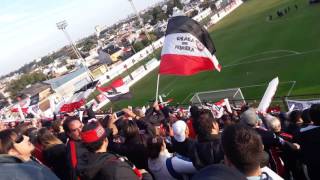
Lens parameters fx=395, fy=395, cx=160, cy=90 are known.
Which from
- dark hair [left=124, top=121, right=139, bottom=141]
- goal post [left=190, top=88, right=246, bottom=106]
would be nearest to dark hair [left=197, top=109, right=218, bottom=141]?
dark hair [left=124, top=121, right=139, bottom=141]

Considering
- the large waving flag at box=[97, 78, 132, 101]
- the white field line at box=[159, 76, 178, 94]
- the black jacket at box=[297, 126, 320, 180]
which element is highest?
the black jacket at box=[297, 126, 320, 180]

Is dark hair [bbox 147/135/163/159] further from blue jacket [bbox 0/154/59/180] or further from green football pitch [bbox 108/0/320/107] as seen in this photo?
green football pitch [bbox 108/0/320/107]

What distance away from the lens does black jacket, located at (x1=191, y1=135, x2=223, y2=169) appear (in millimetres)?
4688

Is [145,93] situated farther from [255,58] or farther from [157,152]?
[157,152]

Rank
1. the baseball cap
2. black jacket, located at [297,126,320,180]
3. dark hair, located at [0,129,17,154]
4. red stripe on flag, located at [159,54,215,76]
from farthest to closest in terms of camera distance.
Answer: red stripe on flag, located at [159,54,215,76] < black jacket, located at [297,126,320,180] < dark hair, located at [0,129,17,154] < the baseball cap

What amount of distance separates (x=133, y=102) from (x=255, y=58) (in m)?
13.9

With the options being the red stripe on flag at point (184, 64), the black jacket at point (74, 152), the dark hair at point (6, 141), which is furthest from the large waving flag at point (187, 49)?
the dark hair at point (6, 141)

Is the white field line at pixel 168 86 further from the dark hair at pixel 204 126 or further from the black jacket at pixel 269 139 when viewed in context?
the dark hair at pixel 204 126

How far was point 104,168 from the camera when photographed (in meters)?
4.34

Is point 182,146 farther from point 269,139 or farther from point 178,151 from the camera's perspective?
point 269,139

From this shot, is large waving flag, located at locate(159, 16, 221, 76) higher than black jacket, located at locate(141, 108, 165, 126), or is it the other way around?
large waving flag, located at locate(159, 16, 221, 76)

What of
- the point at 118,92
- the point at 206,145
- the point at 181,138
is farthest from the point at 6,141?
the point at 118,92

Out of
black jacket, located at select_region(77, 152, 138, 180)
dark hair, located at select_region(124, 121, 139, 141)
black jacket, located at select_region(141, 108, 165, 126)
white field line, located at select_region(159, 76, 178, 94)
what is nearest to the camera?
black jacket, located at select_region(77, 152, 138, 180)

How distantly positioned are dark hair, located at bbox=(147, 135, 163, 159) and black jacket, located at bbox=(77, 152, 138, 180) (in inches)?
39.9
